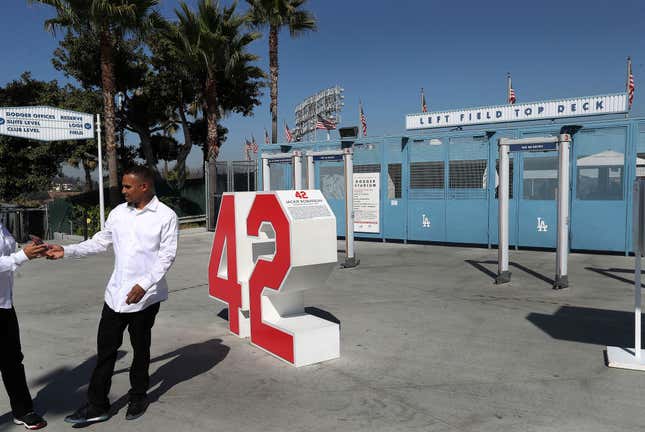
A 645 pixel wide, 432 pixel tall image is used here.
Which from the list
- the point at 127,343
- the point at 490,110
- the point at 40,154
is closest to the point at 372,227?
the point at 490,110

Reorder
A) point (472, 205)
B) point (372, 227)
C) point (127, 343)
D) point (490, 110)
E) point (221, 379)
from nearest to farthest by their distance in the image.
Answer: point (221, 379)
point (127, 343)
point (472, 205)
point (372, 227)
point (490, 110)

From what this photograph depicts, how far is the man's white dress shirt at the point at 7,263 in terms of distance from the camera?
321 cm

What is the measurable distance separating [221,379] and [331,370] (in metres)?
0.97

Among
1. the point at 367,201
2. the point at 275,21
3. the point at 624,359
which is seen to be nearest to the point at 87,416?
the point at 624,359

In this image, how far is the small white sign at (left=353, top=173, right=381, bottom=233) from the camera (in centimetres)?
1380

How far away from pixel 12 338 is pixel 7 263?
21.9 inches

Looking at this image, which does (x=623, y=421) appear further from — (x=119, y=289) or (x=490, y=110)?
(x=490, y=110)

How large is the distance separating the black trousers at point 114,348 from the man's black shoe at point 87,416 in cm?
4

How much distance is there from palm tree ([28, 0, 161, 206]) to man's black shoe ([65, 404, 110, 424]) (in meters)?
14.1

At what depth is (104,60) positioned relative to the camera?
16.3m

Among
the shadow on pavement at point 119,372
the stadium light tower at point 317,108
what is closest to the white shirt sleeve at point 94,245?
the shadow on pavement at point 119,372

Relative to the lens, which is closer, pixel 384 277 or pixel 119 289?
pixel 119 289

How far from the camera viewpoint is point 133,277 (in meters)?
3.50

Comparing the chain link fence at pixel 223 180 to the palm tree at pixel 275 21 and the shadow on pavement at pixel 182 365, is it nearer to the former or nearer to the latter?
the palm tree at pixel 275 21
